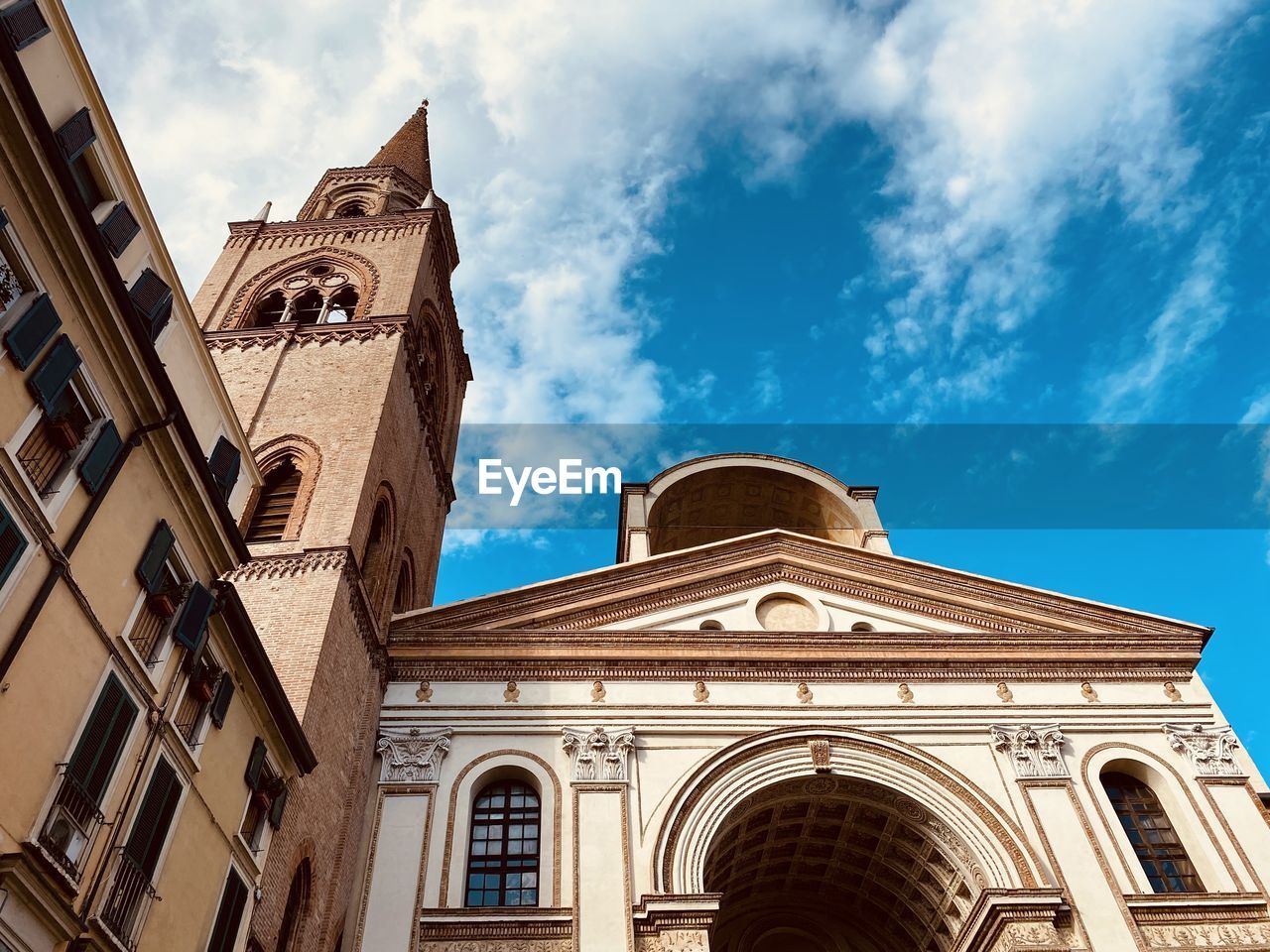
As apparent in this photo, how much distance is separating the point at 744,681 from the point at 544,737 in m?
3.89

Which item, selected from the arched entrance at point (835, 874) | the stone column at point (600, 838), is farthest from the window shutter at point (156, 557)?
the arched entrance at point (835, 874)

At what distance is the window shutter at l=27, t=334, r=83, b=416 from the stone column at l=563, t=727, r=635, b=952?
10.6 metres

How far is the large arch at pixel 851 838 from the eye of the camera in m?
16.6

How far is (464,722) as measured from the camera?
717 inches

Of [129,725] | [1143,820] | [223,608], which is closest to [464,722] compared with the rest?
[223,608]

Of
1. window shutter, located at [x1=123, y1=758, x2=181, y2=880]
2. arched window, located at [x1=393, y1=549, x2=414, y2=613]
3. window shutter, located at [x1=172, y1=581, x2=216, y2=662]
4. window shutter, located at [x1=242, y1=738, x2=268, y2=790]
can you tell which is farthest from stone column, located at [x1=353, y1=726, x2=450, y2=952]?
window shutter, located at [x1=172, y1=581, x2=216, y2=662]

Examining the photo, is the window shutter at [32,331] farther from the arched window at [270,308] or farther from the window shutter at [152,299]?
the arched window at [270,308]

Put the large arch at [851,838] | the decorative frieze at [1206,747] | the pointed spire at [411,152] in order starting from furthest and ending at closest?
the pointed spire at [411,152] < the decorative frieze at [1206,747] < the large arch at [851,838]

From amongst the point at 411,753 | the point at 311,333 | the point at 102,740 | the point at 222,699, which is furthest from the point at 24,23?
the point at 311,333

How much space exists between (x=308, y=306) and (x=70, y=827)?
19.2 metres

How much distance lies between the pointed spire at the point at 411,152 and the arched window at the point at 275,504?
649 inches

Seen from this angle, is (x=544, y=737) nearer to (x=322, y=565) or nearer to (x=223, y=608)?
(x=322, y=565)

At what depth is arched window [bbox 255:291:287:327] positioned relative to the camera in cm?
2553

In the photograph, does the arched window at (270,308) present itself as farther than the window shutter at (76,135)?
Yes
